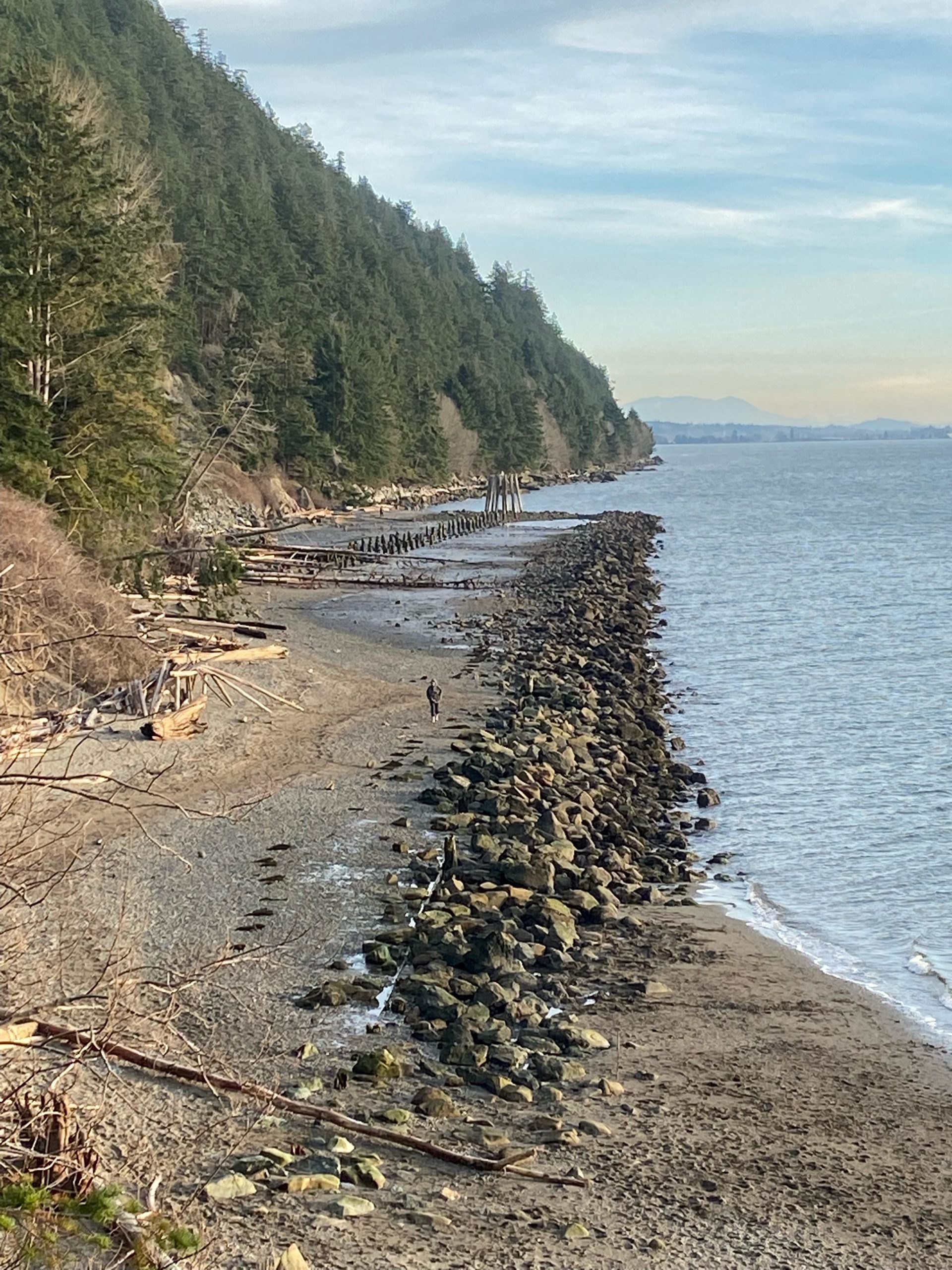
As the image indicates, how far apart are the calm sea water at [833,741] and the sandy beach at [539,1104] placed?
3.17 feet

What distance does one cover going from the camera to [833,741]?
956 inches

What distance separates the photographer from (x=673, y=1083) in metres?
10.1

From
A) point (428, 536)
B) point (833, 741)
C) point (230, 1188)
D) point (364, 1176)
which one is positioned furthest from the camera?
point (428, 536)

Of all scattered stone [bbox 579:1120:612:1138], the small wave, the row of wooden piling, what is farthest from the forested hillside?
scattered stone [bbox 579:1120:612:1138]

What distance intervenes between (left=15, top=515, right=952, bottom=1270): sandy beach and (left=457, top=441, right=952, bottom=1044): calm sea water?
0.96 metres

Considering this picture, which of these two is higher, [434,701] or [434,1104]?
[434,701]

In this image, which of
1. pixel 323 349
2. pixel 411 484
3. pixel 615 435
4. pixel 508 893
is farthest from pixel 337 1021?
pixel 615 435

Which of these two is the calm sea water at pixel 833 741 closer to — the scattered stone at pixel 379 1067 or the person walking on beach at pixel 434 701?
the person walking on beach at pixel 434 701

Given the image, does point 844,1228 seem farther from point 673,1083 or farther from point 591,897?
point 591,897

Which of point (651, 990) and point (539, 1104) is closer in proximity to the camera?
point (539, 1104)

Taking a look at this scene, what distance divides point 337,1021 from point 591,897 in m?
4.30

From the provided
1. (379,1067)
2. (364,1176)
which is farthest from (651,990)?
(364,1176)

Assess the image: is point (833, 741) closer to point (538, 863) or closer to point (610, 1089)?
point (538, 863)

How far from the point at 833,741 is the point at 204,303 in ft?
180
